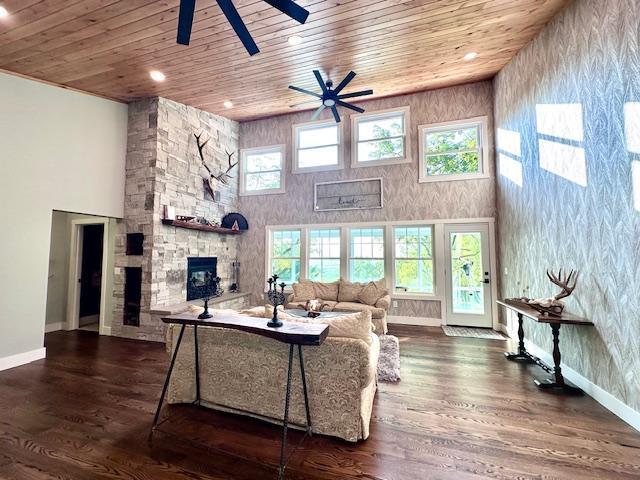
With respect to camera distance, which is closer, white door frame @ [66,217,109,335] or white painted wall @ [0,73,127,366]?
white painted wall @ [0,73,127,366]

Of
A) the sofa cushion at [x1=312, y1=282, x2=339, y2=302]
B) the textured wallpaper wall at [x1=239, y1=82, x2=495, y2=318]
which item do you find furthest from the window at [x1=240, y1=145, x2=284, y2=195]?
the sofa cushion at [x1=312, y1=282, x2=339, y2=302]

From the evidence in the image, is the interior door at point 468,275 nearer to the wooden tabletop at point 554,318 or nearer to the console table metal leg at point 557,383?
the wooden tabletop at point 554,318

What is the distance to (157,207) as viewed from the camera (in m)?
5.08

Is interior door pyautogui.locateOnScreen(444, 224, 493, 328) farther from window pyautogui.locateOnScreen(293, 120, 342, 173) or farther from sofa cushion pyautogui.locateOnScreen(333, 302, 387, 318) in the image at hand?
window pyautogui.locateOnScreen(293, 120, 342, 173)

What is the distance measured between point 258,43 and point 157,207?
314 cm

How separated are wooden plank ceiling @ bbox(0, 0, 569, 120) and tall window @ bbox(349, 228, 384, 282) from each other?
2.89 m

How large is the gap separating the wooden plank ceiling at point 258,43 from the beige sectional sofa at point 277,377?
3.50m

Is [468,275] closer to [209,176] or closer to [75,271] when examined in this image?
[209,176]

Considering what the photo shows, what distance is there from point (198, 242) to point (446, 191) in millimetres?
5102

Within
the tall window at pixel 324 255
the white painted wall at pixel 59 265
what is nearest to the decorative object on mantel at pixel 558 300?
the tall window at pixel 324 255

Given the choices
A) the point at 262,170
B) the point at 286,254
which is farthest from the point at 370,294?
the point at 262,170

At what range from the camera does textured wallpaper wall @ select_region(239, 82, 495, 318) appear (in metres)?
5.61

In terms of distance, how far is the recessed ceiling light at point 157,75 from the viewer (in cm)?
447

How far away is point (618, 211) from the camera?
2.57 meters
